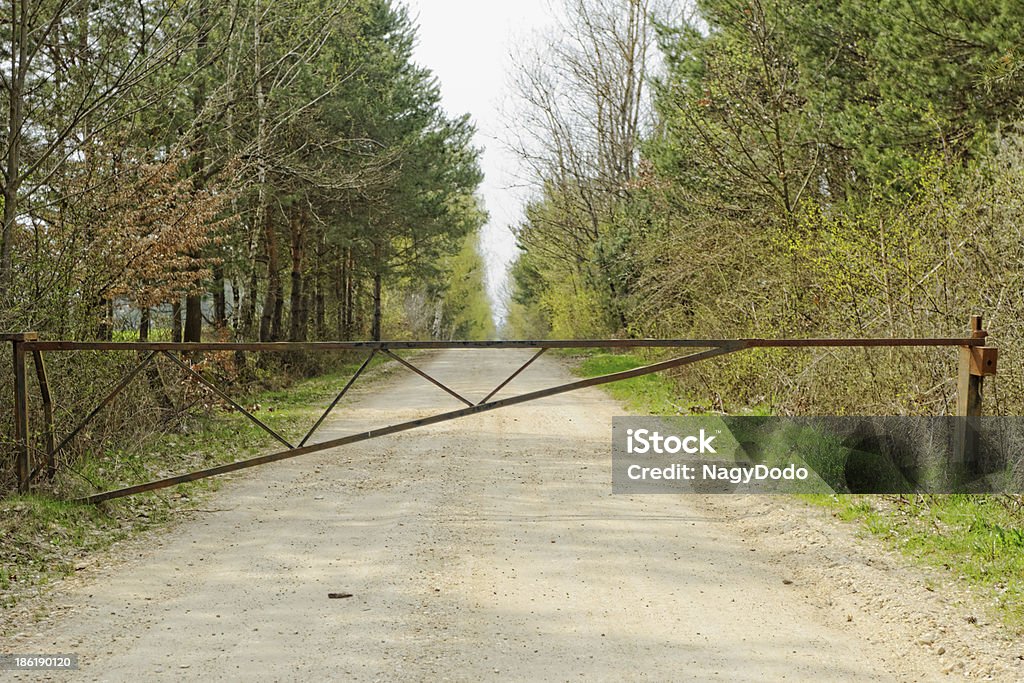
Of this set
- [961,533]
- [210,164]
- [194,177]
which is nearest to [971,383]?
[961,533]

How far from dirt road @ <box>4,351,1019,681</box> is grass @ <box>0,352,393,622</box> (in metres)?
0.35

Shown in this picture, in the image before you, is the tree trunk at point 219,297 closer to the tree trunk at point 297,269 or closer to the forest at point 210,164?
the forest at point 210,164

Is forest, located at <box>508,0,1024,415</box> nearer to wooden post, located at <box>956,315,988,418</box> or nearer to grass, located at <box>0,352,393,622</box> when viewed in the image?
wooden post, located at <box>956,315,988,418</box>

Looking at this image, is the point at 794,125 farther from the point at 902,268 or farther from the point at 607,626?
the point at 607,626

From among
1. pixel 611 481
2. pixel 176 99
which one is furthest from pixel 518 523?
pixel 176 99

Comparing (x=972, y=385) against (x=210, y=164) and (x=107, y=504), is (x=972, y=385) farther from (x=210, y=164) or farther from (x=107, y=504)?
(x=210, y=164)

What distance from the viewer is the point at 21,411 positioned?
22.8 feet

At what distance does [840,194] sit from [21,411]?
12090mm

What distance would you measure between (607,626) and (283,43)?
1432 centimetres

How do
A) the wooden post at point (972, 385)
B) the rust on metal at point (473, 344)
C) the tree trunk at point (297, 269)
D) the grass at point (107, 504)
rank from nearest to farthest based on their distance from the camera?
the grass at point (107, 504) < the rust on metal at point (473, 344) < the wooden post at point (972, 385) < the tree trunk at point (297, 269)

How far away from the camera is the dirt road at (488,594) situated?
4.52 m

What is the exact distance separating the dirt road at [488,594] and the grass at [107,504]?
35 centimetres

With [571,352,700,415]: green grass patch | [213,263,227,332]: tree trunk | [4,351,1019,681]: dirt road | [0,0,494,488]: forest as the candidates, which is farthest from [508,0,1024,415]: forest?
[213,263,227,332]: tree trunk

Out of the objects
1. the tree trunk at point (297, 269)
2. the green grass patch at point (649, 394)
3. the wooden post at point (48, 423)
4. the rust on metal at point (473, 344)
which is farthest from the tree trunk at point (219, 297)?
the rust on metal at point (473, 344)
